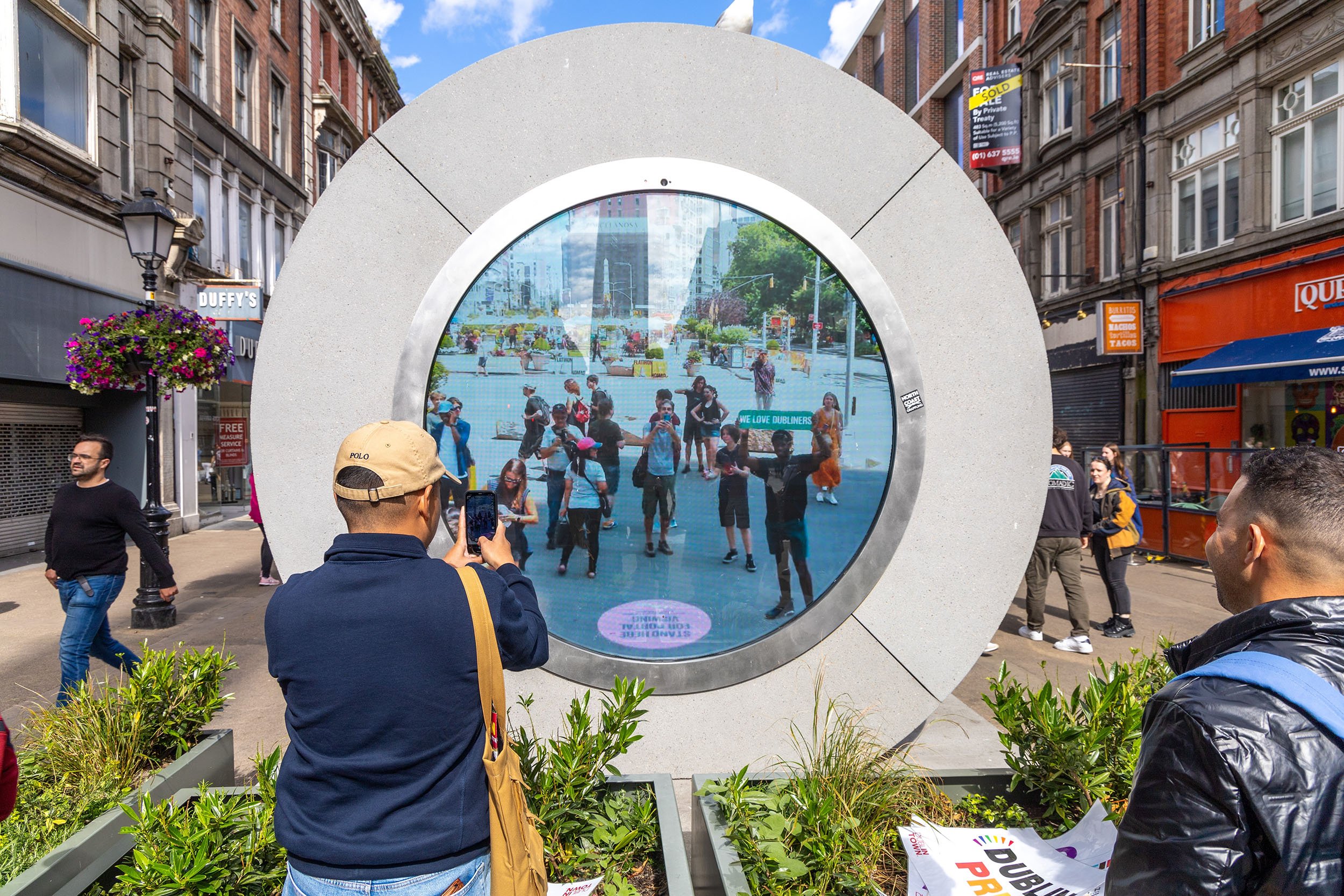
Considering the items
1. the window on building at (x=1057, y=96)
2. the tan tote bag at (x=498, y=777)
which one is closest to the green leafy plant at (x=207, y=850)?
the tan tote bag at (x=498, y=777)

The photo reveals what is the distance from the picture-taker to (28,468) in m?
12.5

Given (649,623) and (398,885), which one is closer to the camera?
(398,885)

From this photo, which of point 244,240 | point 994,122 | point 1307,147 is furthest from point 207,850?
point 994,122

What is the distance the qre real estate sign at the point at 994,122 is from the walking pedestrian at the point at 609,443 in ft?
65.9

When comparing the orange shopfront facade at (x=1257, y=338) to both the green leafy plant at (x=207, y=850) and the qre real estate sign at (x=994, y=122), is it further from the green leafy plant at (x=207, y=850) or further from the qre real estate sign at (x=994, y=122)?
the green leafy plant at (x=207, y=850)

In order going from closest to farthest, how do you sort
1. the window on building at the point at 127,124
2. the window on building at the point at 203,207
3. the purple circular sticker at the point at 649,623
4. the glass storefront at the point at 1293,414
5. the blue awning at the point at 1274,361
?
the purple circular sticker at the point at 649,623, the blue awning at the point at 1274,361, the glass storefront at the point at 1293,414, the window on building at the point at 127,124, the window on building at the point at 203,207

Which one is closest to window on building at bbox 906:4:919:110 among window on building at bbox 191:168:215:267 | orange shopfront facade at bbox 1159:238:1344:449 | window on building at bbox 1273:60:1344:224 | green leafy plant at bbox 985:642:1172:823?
orange shopfront facade at bbox 1159:238:1344:449

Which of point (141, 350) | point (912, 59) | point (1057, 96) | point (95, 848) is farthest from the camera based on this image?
point (912, 59)

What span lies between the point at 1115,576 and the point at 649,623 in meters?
6.02

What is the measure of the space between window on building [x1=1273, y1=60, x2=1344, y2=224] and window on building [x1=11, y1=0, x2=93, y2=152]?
806 inches

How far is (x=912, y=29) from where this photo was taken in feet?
101

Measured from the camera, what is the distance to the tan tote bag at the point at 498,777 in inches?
67.9

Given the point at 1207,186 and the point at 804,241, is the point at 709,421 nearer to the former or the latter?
the point at 804,241

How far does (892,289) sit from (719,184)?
3.21 ft
